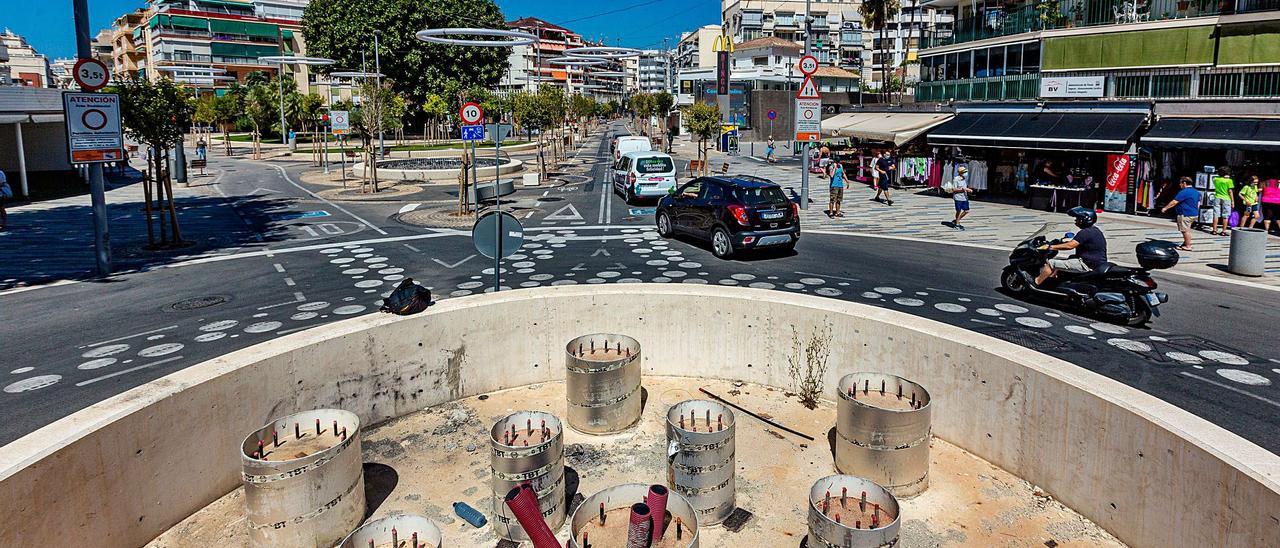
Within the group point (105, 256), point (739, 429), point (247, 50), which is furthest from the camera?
point (247, 50)

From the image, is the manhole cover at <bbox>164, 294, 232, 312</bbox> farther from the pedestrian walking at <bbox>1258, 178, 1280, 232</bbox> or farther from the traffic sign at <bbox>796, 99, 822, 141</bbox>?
the pedestrian walking at <bbox>1258, 178, 1280, 232</bbox>

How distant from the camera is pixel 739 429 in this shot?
747cm

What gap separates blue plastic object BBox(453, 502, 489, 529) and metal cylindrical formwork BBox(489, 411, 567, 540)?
0.14 metres

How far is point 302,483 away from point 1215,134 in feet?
72.9

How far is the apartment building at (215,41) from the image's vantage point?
95.1 m

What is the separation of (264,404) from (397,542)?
7.98ft

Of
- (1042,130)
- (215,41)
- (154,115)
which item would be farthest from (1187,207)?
(215,41)

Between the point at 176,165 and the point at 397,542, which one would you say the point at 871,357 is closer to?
the point at 397,542

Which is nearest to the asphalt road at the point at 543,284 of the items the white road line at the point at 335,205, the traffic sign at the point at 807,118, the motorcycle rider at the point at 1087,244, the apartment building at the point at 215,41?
the white road line at the point at 335,205

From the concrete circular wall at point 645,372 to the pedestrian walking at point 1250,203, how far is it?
15.0 metres

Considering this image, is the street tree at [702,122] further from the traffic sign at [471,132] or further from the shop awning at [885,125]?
the traffic sign at [471,132]

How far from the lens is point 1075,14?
25.2 metres

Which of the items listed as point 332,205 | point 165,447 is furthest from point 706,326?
point 332,205

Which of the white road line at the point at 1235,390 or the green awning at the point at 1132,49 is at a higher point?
the green awning at the point at 1132,49
